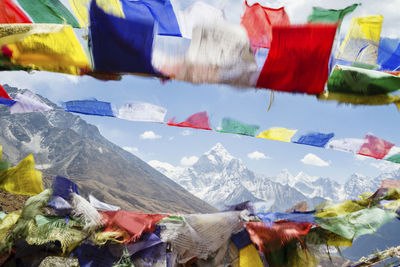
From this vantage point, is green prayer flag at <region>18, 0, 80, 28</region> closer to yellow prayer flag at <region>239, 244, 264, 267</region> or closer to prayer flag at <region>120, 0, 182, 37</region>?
prayer flag at <region>120, 0, 182, 37</region>

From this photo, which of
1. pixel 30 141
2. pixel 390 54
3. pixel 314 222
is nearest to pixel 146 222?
pixel 314 222

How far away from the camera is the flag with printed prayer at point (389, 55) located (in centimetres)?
239

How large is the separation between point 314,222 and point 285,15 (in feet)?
4.35

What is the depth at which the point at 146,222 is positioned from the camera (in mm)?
2264

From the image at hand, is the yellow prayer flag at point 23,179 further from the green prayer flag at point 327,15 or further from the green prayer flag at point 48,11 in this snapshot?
the green prayer flag at point 327,15

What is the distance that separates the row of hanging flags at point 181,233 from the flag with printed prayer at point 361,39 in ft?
3.07

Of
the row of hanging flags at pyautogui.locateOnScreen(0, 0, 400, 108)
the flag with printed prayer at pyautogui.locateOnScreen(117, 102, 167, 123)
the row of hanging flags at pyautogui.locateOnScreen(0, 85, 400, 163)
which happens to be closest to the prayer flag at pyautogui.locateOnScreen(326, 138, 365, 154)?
the row of hanging flags at pyautogui.locateOnScreen(0, 85, 400, 163)

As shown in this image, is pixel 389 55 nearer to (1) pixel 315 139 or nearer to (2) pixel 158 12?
(1) pixel 315 139

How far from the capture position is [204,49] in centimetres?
181

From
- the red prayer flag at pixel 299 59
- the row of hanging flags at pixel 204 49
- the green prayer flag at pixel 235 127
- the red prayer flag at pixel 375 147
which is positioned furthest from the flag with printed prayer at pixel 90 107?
the red prayer flag at pixel 375 147

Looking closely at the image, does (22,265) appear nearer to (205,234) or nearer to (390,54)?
(205,234)

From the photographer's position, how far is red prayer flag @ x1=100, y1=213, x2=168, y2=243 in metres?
2.24

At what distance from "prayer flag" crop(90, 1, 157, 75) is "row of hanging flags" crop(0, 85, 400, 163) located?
1.52 feet

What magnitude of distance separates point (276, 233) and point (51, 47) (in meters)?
1.84
